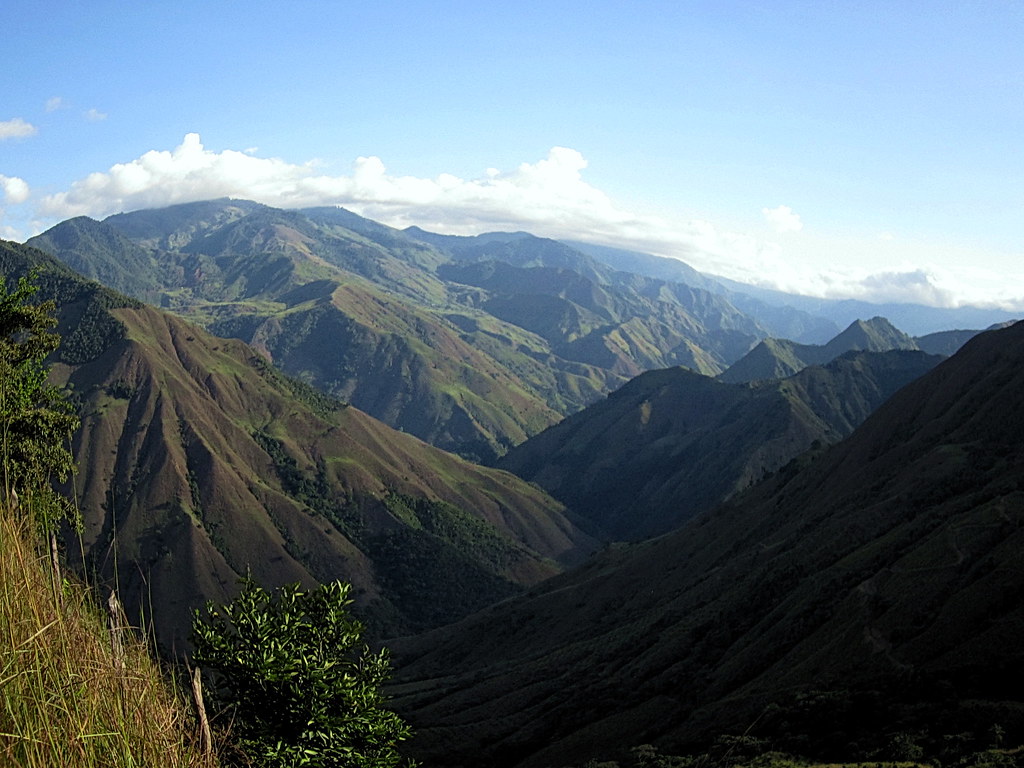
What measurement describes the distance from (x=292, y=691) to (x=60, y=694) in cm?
1567

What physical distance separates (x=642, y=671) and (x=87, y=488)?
15635cm

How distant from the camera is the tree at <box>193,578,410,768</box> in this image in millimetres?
20656

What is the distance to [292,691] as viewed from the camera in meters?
21.2

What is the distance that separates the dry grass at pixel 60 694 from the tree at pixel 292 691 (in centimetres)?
1229

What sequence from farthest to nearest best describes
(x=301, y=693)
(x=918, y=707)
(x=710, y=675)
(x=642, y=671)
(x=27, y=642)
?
(x=642, y=671)
(x=710, y=675)
(x=918, y=707)
(x=301, y=693)
(x=27, y=642)

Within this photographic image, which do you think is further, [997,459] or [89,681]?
[997,459]

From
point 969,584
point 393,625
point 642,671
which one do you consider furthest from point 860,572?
point 393,625

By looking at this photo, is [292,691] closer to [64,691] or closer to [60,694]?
[64,691]

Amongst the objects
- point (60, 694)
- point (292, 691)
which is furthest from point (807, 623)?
point (60, 694)

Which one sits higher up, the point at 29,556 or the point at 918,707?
the point at 29,556

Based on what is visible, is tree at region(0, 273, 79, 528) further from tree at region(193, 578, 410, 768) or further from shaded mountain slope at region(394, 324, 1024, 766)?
shaded mountain slope at region(394, 324, 1024, 766)

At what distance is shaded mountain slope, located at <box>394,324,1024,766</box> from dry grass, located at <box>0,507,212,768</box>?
55.7m

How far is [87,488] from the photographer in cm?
19000

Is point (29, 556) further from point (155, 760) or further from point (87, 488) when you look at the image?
point (87, 488)
